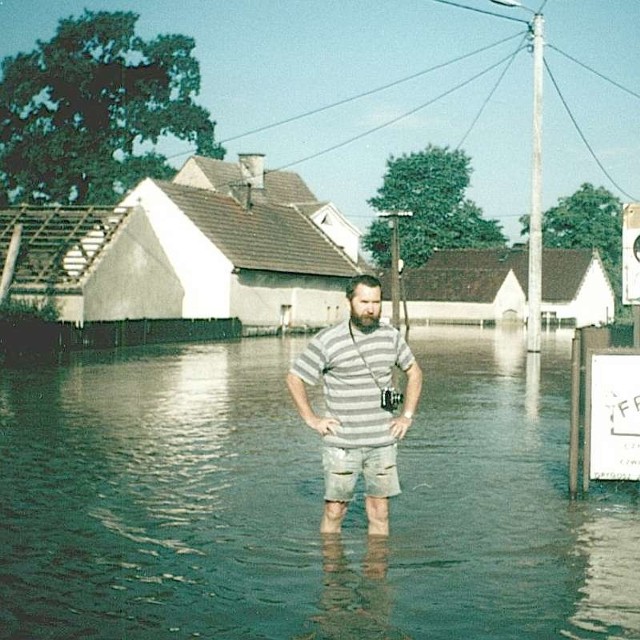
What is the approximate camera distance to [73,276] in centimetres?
4066

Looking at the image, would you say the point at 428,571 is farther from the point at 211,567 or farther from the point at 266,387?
the point at 266,387

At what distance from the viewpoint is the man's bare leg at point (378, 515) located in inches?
292

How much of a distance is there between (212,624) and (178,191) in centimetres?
4733

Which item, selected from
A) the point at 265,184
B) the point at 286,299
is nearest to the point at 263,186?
the point at 265,184

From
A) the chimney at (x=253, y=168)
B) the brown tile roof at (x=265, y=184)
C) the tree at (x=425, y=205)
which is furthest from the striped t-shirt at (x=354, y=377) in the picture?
the tree at (x=425, y=205)

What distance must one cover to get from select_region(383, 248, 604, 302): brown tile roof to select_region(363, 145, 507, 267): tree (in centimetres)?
601

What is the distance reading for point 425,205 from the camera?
10306 centimetres

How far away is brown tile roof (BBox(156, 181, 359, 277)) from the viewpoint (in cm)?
5131

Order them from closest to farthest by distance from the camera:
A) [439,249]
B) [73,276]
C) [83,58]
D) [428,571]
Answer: [428,571]
[73,276]
[83,58]
[439,249]

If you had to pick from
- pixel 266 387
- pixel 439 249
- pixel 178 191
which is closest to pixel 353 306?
pixel 266 387

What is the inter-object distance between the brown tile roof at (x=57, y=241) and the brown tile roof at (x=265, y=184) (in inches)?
561

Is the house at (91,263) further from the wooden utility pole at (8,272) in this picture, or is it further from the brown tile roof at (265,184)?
the brown tile roof at (265,184)

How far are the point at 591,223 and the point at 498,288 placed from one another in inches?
892

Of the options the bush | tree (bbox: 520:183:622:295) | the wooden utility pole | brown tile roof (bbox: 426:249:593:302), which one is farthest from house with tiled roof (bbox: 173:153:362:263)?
tree (bbox: 520:183:622:295)
